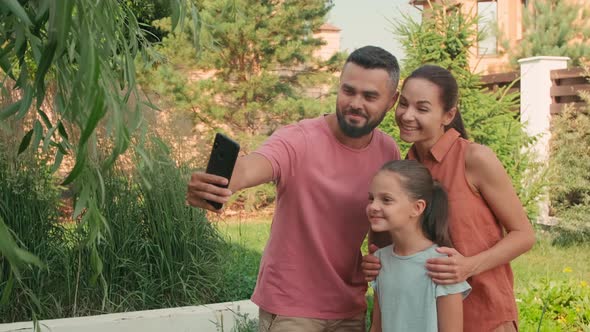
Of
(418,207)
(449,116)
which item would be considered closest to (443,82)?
(449,116)

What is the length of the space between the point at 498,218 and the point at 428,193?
0.71ft

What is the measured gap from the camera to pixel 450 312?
240 centimetres

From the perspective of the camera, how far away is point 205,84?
14.4 meters

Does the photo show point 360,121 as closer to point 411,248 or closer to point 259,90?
point 411,248

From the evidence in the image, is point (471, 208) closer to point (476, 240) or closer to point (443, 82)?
point (476, 240)

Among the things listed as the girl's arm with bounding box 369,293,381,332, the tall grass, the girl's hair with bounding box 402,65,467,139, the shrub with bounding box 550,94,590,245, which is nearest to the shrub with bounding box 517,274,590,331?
the tall grass

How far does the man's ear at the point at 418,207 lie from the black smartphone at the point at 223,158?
0.62 metres

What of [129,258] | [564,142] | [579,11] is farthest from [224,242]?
[579,11]

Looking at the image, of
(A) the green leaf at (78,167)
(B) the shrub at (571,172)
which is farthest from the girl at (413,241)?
(B) the shrub at (571,172)

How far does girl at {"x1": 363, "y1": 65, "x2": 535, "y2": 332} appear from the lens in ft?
7.84

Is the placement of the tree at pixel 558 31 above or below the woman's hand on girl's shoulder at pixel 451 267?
above

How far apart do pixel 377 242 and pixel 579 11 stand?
19057 mm

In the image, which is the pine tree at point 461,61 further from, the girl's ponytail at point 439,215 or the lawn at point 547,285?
the girl's ponytail at point 439,215

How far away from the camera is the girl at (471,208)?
2.39m
